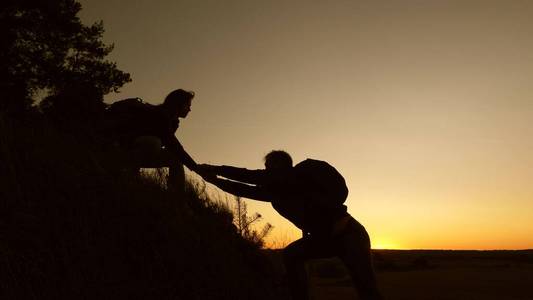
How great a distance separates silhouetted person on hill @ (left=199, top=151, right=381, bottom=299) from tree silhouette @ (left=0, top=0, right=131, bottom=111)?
8.69m

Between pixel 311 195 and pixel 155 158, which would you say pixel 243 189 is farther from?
pixel 155 158

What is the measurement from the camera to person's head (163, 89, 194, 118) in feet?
16.6

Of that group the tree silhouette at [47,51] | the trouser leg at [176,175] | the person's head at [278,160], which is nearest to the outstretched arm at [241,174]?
the person's head at [278,160]

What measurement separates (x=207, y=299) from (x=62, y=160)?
1.68 m

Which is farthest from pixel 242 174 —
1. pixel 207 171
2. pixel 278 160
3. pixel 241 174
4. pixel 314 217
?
pixel 314 217

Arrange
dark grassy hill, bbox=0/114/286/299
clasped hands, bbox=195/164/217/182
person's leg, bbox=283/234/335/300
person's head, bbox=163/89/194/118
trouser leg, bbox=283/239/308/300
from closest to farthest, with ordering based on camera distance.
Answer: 1. dark grassy hill, bbox=0/114/286/299
2. person's leg, bbox=283/234/335/300
3. trouser leg, bbox=283/239/308/300
4. clasped hands, bbox=195/164/217/182
5. person's head, bbox=163/89/194/118

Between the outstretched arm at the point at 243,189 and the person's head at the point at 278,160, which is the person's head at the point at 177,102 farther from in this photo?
the person's head at the point at 278,160

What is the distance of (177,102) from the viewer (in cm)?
508

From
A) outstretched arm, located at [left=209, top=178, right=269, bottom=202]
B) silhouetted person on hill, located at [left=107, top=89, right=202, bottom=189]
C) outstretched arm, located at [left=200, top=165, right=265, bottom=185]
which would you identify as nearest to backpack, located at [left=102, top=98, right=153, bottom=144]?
silhouetted person on hill, located at [left=107, top=89, right=202, bottom=189]

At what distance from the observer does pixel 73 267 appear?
2975 millimetres

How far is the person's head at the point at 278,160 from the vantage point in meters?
3.90

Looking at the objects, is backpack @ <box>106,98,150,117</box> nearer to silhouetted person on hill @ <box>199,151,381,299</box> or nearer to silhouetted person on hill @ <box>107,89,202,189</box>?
silhouetted person on hill @ <box>107,89,202,189</box>

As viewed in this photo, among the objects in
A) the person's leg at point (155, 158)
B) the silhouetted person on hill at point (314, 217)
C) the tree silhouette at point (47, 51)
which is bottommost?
the silhouetted person on hill at point (314, 217)

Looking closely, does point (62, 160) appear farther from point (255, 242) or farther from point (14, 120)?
point (255, 242)
